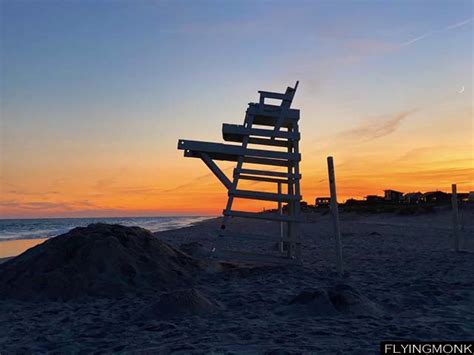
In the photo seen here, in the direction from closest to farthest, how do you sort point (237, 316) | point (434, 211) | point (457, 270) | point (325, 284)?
point (237, 316) → point (325, 284) → point (457, 270) → point (434, 211)

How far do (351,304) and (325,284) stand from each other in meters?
2.17

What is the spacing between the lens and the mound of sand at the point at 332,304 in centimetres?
587

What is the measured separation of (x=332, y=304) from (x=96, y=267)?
4.77 m

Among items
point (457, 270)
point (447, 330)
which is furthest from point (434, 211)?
point (447, 330)

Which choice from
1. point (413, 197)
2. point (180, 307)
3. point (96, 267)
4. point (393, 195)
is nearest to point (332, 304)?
point (180, 307)

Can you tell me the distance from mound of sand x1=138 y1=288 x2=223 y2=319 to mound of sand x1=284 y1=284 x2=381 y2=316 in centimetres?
115

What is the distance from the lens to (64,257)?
349 inches

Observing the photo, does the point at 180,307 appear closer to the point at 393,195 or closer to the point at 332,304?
the point at 332,304

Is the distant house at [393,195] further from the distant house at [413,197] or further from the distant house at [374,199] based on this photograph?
the distant house at [413,197]

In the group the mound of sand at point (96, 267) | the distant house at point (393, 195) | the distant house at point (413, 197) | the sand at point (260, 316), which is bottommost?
the sand at point (260, 316)

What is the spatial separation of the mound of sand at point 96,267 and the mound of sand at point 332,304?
120 inches

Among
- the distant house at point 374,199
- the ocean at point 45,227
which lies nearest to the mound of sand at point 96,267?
the ocean at point 45,227

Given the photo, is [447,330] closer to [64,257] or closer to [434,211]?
[64,257]

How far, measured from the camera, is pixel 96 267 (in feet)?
27.9
